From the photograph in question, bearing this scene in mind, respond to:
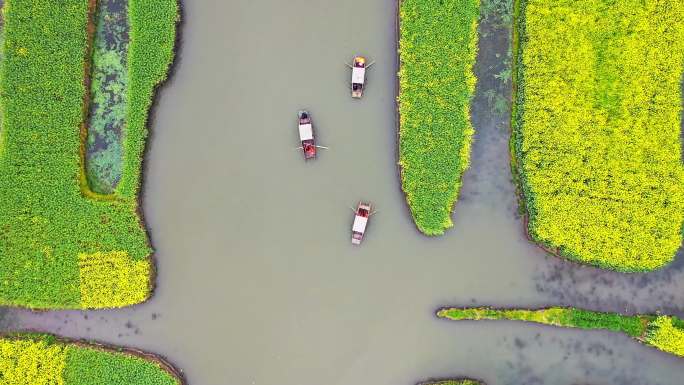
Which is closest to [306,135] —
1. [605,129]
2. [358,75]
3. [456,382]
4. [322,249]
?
[358,75]

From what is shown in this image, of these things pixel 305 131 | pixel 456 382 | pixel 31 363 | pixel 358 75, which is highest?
pixel 358 75

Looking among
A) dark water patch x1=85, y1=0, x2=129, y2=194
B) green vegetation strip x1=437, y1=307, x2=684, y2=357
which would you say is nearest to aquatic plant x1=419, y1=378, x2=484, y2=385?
green vegetation strip x1=437, y1=307, x2=684, y2=357

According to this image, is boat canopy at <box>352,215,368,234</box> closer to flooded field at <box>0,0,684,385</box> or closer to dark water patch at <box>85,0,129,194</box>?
flooded field at <box>0,0,684,385</box>

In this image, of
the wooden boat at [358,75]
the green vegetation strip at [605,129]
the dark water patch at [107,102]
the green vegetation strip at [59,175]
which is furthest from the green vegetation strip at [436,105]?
the dark water patch at [107,102]

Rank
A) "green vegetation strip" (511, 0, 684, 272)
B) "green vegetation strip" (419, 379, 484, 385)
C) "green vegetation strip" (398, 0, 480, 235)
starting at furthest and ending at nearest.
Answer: "green vegetation strip" (398, 0, 480, 235), "green vegetation strip" (419, 379, 484, 385), "green vegetation strip" (511, 0, 684, 272)

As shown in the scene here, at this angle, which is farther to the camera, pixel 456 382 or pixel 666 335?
pixel 456 382

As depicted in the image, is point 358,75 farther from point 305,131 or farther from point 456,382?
point 456,382
